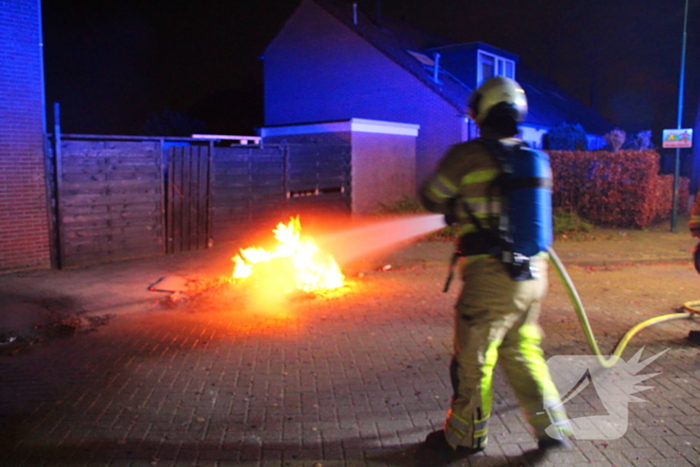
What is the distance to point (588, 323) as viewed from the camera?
5.29 metres

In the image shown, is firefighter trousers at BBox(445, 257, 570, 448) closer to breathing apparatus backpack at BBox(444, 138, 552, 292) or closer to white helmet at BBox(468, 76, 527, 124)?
breathing apparatus backpack at BBox(444, 138, 552, 292)

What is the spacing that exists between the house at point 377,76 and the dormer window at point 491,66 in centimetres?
4

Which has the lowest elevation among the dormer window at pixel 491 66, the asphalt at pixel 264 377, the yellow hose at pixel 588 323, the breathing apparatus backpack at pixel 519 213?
the asphalt at pixel 264 377

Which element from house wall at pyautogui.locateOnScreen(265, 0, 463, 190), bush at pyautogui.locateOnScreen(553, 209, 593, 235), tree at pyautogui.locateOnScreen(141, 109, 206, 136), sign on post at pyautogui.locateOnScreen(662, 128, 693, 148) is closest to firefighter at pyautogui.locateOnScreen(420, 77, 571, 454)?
bush at pyautogui.locateOnScreen(553, 209, 593, 235)

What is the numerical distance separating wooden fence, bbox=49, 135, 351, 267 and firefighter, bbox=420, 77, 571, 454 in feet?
26.1

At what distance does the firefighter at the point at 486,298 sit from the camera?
3.29m

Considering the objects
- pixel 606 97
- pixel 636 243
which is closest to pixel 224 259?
pixel 636 243

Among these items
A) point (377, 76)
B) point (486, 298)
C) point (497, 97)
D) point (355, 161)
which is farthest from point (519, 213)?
point (377, 76)

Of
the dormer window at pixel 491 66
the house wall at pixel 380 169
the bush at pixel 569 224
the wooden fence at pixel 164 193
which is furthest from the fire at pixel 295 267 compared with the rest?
the dormer window at pixel 491 66

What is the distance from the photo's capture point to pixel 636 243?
42.8ft

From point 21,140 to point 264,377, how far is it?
6.63 m

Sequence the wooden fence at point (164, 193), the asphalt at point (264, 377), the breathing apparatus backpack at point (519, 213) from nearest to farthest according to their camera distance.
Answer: the breathing apparatus backpack at point (519, 213) → the asphalt at point (264, 377) → the wooden fence at point (164, 193)

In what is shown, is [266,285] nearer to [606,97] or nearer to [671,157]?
[671,157]

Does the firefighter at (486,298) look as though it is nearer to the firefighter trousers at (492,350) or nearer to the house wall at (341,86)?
the firefighter trousers at (492,350)
